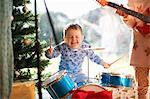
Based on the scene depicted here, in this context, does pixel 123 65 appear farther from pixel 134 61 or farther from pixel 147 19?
pixel 147 19

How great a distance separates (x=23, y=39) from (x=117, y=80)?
815mm

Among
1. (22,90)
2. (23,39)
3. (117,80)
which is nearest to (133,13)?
(117,80)

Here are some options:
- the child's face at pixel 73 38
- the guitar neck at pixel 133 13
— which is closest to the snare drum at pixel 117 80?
the child's face at pixel 73 38

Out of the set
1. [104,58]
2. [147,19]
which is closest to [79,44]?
[104,58]

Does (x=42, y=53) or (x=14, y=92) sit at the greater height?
(x=42, y=53)

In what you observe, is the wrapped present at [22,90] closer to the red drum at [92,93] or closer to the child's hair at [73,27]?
the red drum at [92,93]

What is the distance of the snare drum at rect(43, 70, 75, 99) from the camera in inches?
101

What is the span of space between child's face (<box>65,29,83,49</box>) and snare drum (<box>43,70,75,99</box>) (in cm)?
44

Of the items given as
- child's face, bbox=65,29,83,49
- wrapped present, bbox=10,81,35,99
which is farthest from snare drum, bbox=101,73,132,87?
wrapped present, bbox=10,81,35,99

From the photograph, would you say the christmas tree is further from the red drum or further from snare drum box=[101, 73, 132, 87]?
snare drum box=[101, 73, 132, 87]

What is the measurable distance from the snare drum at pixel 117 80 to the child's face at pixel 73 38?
40 centimetres

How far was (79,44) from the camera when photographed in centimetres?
301

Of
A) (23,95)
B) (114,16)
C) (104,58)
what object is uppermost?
(114,16)

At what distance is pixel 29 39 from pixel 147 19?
0.91m
